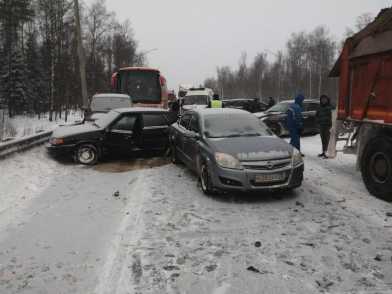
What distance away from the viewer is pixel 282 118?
15.4 meters

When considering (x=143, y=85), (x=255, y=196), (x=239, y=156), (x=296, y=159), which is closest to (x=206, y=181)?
(x=239, y=156)

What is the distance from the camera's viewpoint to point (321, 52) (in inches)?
3167

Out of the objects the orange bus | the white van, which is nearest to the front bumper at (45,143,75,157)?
the orange bus

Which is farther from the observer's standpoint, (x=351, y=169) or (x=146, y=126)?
(x=146, y=126)

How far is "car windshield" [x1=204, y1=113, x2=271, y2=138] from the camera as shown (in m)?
7.75

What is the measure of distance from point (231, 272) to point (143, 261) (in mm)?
975

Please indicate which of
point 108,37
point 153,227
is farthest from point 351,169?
point 108,37

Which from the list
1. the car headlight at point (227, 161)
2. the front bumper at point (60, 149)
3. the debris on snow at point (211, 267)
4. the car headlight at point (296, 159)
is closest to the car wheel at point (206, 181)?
the car headlight at point (227, 161)

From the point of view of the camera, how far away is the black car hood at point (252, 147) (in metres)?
6.68

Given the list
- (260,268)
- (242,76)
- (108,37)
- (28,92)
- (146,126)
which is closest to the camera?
(260,268)

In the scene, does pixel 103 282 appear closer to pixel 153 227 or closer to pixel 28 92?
pixel 153 227

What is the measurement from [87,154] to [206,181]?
14.6ft

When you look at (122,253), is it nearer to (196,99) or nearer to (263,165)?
(263,165)

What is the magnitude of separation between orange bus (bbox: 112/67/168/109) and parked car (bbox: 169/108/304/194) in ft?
37.3
